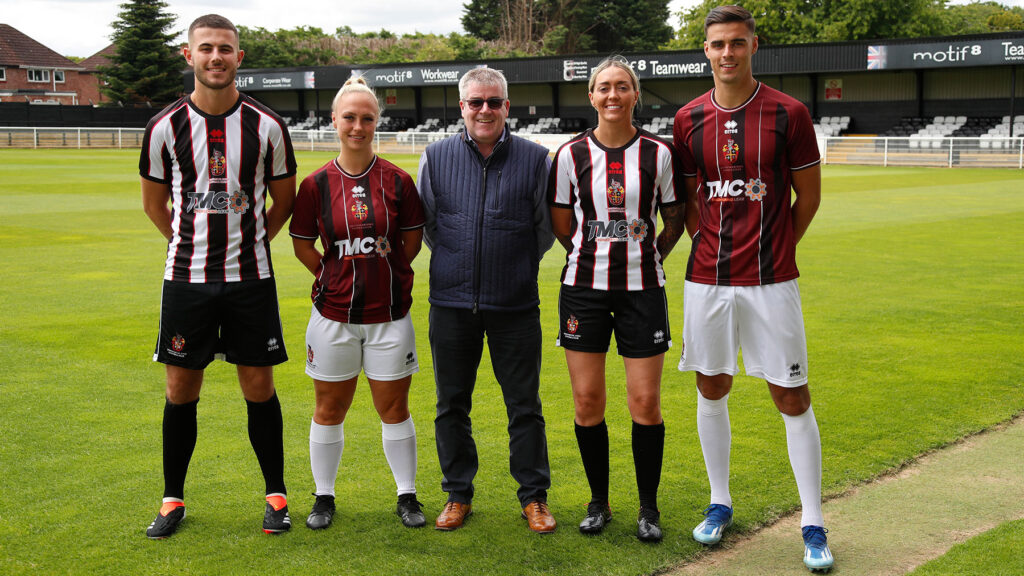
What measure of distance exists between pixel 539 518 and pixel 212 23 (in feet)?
7.98

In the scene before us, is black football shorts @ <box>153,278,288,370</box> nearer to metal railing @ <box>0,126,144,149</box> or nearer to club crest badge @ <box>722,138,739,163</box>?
club crest badge @ <box>722,138,739,163</box>

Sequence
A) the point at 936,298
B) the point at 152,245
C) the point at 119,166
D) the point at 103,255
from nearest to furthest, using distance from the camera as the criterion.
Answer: the point at 936,298, the point at 103,255, the point at 152,245, the point at 119,166

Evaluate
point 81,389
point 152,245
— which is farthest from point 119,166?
point 81,389

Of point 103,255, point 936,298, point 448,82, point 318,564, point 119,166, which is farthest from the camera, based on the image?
point 448,82

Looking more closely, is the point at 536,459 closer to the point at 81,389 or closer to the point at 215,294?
the point at 215,294

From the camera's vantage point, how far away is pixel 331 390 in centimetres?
414

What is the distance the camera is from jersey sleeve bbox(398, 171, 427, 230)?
4.12m

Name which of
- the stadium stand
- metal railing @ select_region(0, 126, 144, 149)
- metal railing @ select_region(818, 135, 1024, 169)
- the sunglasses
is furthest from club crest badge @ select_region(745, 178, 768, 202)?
metal railing @ select_region(0, 126, 144, 149)

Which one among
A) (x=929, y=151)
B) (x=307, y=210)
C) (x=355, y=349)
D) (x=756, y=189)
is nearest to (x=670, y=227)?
Answer: (x=756, y=189)

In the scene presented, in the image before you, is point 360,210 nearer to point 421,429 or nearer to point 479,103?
point 479,103

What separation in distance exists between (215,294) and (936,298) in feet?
24.7

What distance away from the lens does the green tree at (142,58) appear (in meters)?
57.9

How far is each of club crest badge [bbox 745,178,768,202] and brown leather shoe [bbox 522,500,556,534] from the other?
157 cm

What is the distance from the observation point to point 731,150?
380cm
